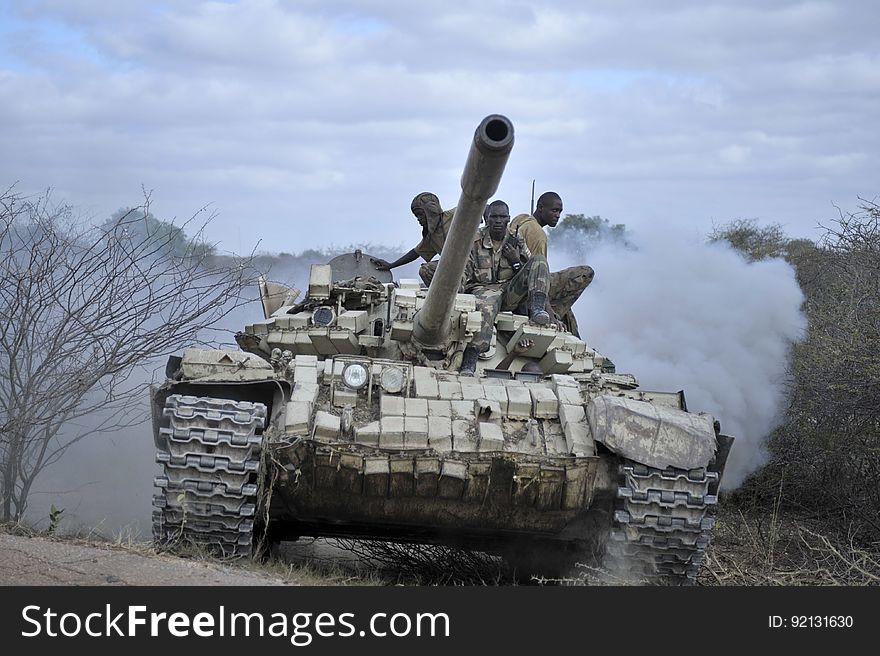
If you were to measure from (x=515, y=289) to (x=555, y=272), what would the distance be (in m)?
1.01

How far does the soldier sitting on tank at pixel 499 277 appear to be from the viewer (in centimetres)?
1069

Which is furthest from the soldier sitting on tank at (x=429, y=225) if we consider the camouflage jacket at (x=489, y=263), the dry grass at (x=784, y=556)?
the dry grass at (x=784, y=556)

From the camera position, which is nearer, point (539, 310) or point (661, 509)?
point (661, 509)

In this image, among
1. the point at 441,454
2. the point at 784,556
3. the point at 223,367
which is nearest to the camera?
the point at 441,454

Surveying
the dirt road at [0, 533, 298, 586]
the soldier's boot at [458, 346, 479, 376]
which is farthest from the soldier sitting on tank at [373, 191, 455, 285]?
the dirt road at [0, 533, 298, 586]

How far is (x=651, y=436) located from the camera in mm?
8430

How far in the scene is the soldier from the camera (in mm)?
12359

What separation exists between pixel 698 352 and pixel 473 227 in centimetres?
865

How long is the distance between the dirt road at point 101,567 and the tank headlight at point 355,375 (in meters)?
1.41

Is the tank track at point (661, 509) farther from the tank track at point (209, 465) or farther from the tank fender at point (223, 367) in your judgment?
the tank fender at point (223, 367)

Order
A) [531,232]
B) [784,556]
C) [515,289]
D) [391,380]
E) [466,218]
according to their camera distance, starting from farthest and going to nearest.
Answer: [531,232] → [515,289] → [784,556] → [391,380] → [466,218]

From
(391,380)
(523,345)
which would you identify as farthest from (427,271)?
(391,380)

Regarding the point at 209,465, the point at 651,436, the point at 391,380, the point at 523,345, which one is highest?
the point at 523,345

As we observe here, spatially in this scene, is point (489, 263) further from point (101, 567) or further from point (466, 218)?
point (101, 567)
